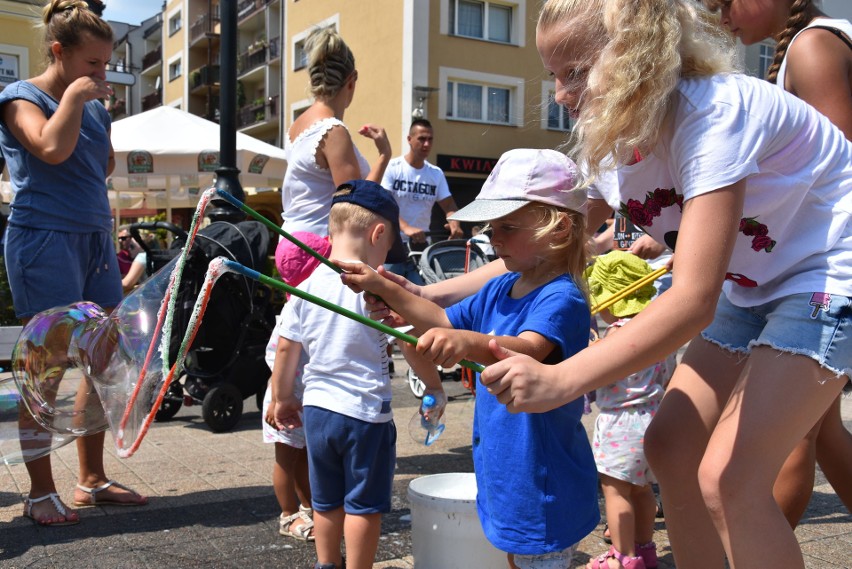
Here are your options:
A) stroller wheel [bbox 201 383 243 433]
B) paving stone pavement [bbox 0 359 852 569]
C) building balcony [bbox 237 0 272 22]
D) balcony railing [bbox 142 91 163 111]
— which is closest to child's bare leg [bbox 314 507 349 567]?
paving stone pavement [bbox 0 359 852 569]

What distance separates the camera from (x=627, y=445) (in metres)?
2.97

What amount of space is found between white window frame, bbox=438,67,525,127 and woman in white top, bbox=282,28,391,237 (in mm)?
17680

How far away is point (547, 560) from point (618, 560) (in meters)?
0.80

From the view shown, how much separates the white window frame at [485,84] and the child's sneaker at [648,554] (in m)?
18.7

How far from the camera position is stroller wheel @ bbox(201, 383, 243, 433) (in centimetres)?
493

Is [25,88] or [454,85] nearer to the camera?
[25,88]

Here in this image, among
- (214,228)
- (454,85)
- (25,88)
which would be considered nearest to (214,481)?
(214,228)

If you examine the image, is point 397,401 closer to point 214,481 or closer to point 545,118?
point 214,481

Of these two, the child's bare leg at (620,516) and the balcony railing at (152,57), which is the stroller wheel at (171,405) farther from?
the balcony railing at (152,57)

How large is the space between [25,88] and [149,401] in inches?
74.4

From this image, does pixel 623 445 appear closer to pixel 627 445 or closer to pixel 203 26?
pixel 627 445

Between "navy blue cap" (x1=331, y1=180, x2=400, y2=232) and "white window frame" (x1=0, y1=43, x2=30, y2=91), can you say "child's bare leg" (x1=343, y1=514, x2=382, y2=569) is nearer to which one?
"navy blue cap" (x1=331, y1=180, x2=400, y2=232)

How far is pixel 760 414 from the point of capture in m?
1.79

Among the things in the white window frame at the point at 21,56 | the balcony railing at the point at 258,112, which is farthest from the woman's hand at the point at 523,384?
the balcony railing at the point at 258,112
